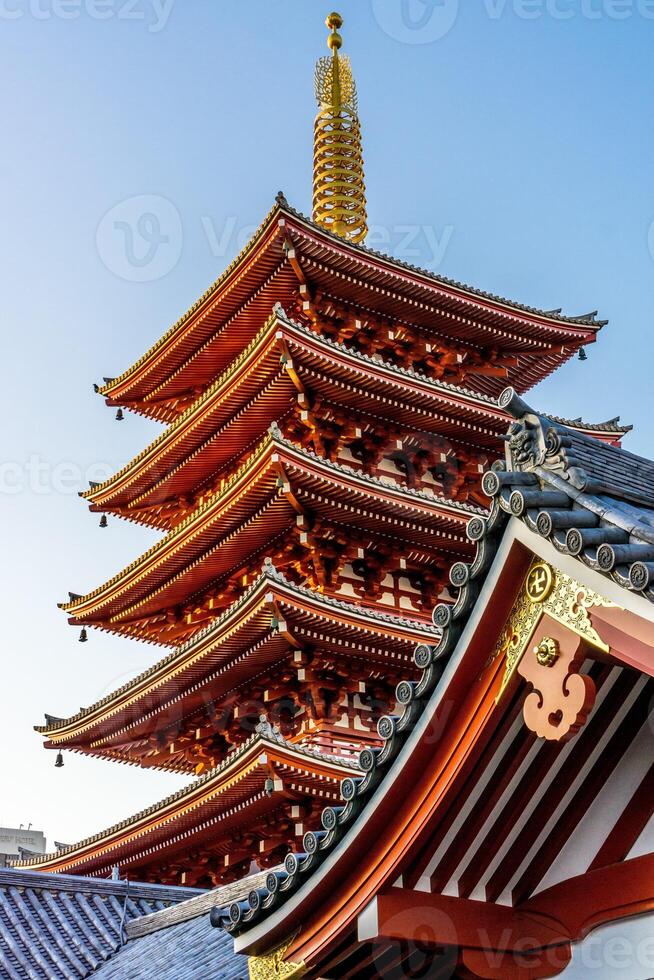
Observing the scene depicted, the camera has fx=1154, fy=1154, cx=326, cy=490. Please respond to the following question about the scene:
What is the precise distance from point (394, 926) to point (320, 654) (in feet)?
42.5

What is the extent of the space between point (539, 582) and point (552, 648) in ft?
1.05

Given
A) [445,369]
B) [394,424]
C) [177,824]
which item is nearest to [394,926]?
[177,824]

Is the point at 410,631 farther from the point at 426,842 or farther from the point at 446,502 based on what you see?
the point at 426,842

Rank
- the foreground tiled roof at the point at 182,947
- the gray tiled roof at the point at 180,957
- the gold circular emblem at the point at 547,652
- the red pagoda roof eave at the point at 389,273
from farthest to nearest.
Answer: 1. the red pagoda roof eave at the point at 389,273
2. the foreground tiled roof at the point at 182,947
3. the gray tiled roof at the point at 180,957
4. the gold circular emblem at the point at 547,652

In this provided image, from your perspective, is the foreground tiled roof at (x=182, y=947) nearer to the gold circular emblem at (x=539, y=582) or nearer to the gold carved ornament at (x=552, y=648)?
the gold carved ornament at (x=552, y=648)

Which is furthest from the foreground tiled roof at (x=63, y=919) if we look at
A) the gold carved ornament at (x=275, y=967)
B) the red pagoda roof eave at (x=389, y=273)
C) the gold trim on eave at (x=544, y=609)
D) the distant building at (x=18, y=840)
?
the distant building at (x=18, y=840)

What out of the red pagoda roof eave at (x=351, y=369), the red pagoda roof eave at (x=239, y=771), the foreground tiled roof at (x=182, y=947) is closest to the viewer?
the foreground tiled roof at (x=182, y=947)

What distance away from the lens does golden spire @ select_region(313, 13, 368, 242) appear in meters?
25.6

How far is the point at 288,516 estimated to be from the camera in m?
19.3

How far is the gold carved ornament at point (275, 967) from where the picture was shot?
5.90m

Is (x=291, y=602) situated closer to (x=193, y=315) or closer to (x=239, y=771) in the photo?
(x=239, y=771)

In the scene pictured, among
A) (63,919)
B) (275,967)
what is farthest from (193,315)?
(275,967)

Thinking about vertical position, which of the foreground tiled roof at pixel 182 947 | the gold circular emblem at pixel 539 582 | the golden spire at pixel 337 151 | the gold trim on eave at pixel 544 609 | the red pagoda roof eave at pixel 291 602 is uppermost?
the golden spire at pixel 337 151

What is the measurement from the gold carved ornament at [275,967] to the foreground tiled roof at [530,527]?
226 millimetres
